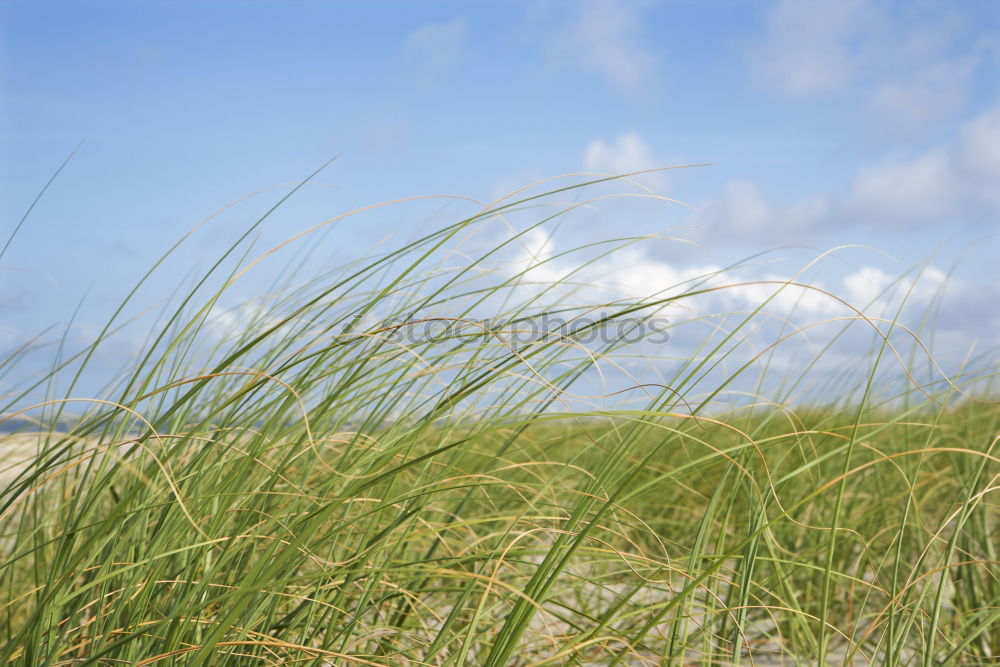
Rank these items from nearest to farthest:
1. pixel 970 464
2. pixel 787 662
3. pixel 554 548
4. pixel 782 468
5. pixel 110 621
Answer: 1. pixel 554 548
2. pixel 110 621
3. pixel 787 662
4. pixel 970 464
5. pixel 782 468

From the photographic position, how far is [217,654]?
1232 mm

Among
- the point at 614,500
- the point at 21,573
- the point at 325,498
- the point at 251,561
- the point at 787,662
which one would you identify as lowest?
the point at 21,573

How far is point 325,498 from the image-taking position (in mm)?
1355

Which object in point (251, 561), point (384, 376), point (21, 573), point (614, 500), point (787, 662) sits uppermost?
point (384, 376)

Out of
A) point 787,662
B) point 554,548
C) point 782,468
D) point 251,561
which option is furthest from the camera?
point 782,468

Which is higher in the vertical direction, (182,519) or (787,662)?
(182,519)

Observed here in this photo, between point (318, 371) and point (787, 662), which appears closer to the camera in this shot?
point (318, 371)

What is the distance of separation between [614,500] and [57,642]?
96 centimetres

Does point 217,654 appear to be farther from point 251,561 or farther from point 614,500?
point 614,500

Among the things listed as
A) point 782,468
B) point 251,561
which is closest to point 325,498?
point 251,561

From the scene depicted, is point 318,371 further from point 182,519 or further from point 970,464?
point 970,464

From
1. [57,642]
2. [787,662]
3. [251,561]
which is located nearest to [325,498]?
[251,561]

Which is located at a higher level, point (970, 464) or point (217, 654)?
point (970, 464)

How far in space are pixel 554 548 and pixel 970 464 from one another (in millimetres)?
2199
